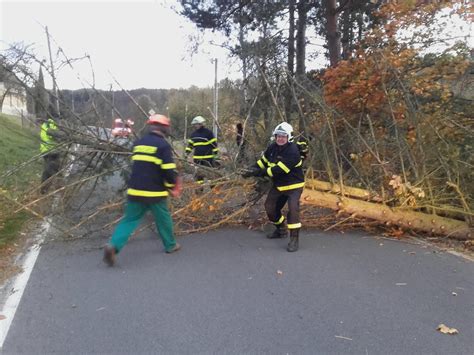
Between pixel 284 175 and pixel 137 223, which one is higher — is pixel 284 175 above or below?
above

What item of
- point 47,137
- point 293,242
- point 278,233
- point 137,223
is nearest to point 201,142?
point 47,137

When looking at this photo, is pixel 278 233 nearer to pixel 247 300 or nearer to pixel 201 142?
pixel 247 300

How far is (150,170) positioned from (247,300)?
1878 mm

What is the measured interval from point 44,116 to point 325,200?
457cm

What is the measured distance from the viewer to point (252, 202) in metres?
6.85

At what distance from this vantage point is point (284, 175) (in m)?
6.00

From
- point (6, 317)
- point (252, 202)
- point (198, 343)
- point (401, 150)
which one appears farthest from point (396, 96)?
point (6, 317)

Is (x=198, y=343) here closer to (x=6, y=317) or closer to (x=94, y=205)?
(x=6, y=317)

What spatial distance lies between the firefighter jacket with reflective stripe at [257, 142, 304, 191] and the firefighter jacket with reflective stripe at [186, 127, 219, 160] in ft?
7.88

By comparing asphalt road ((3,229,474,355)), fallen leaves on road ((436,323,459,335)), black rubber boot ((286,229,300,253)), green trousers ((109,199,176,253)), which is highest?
green trousers ((109,199,176,253))

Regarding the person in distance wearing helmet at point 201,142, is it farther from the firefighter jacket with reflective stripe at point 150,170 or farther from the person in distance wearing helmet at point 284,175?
the firefighter jacket with reflective stripe at point 150,170

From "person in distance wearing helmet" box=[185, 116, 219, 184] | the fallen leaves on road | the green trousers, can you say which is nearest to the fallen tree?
the green trousers

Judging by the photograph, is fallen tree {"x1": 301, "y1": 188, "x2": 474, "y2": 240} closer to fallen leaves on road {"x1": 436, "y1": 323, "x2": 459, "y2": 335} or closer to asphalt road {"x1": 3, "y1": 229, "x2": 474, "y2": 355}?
asphalt road {"x1": 3, "y1": 229, "x2": 474, "y2": 355}

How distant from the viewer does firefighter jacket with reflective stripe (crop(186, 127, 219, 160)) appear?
8582mm
